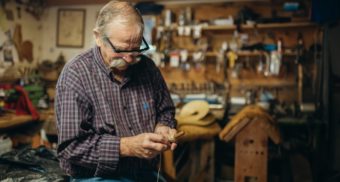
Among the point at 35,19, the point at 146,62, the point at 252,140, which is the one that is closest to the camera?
the point at 146,62

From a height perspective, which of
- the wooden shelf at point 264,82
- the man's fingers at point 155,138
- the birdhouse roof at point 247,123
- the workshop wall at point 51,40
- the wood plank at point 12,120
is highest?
the workshop wall at point 51,40

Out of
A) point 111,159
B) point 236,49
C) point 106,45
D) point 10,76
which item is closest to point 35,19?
point 10,76

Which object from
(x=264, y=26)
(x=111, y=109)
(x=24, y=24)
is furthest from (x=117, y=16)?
(x=24, y=24)

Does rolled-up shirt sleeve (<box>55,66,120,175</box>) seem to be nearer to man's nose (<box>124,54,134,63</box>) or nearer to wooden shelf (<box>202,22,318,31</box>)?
man's nose (<box>124,54,134,63</box>)

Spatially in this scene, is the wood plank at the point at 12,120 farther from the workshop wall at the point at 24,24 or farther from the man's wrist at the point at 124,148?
the man's wrist at the point at 124,148

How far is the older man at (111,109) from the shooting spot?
4.80 feet

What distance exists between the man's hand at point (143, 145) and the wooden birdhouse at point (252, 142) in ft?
4.23

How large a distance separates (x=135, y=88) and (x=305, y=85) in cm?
276

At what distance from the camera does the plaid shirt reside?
1465mm

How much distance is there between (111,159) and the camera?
1464 mm

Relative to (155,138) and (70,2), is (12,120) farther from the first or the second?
(155,138)

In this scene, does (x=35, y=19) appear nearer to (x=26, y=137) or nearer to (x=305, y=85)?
(x=26, y=137)

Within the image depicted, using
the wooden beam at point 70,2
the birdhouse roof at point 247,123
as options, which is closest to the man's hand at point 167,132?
the birdhouse roof at point 247,123

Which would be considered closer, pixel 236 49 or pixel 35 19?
pixel 236 49
